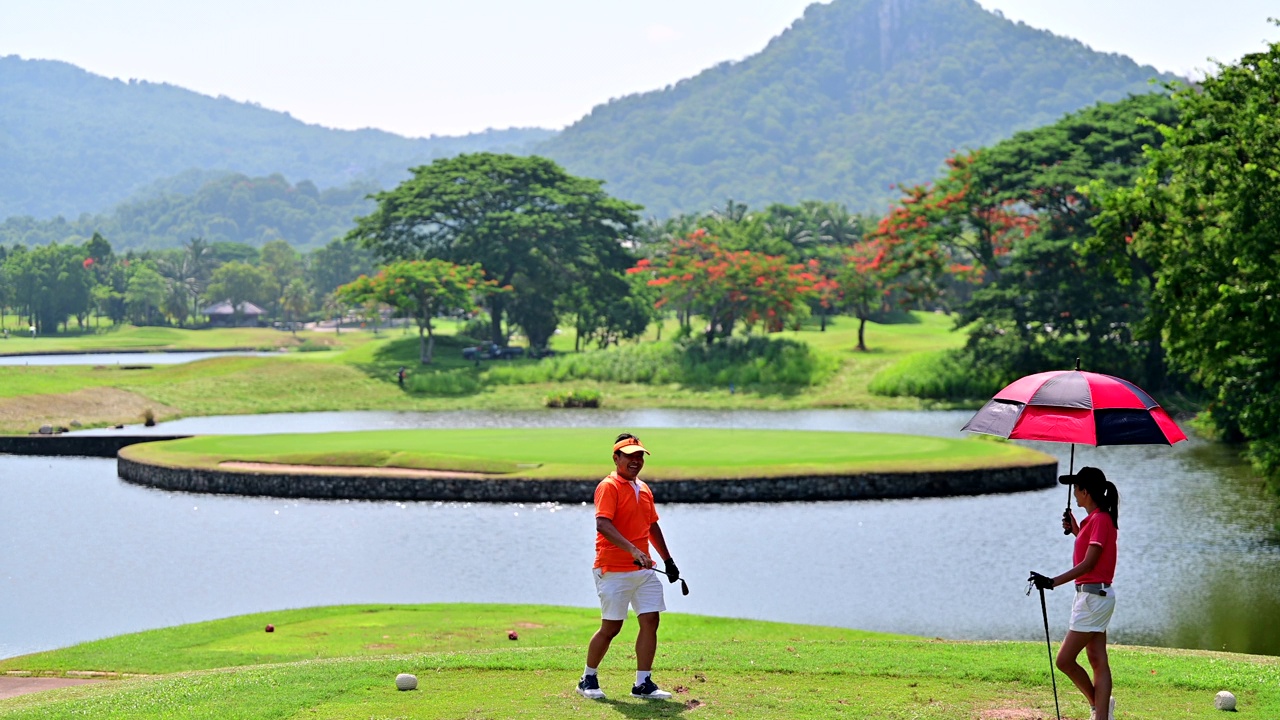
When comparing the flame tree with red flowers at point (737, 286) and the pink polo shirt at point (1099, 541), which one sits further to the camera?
the flame tree with red flowers at point (737, 286)

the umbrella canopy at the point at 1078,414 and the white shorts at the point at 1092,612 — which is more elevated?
the umbrella canopy at the point at 1078,414

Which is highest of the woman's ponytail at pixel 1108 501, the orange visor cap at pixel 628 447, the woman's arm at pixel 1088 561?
the orange visor cap at pixel 628 447

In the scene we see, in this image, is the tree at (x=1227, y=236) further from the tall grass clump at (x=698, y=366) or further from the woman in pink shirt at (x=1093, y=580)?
the tall grass clump at (x=698, y=366)

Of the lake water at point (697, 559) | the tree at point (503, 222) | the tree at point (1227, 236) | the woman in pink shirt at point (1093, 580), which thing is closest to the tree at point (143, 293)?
the tree at point (503, 222)

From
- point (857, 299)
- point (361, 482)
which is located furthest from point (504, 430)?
point (857, 299)

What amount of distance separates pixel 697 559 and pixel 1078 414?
754 inches

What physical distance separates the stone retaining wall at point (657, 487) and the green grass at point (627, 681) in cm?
1843

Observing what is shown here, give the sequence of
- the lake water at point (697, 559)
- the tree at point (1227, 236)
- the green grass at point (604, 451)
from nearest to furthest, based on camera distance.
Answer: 1. the lake water at point (697, 559)
2. the tree at point (1227, 236)
3. the green grass at point (604, 451)

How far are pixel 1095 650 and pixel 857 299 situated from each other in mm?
88432

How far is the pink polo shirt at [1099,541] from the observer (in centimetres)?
1268

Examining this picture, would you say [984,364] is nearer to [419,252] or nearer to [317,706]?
[419,252]

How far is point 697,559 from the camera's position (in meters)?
31.9

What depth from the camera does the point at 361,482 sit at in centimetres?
4269

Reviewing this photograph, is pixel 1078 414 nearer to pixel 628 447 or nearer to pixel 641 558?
pixel 628 447
